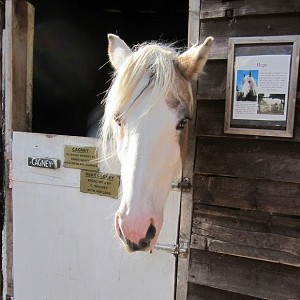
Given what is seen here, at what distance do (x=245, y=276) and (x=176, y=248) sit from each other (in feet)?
1.16

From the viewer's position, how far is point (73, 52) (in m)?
3.78

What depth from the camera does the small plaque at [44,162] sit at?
6.97 feet

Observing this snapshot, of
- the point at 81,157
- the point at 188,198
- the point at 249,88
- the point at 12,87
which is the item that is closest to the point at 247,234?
the point at 188,198

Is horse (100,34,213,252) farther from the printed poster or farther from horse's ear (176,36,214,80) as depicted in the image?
the printed poster

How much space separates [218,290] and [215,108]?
2.86 feet

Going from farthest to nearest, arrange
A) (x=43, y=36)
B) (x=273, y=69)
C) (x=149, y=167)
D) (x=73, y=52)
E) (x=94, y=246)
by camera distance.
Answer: (x=73, y=52), (x=43, y=36), (x=94, y=246), (x=273, y=69), (x=149, y=167)

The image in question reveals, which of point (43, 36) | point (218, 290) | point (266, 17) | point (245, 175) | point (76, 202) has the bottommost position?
point (218, 290)

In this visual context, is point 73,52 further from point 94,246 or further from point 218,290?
point 218,290

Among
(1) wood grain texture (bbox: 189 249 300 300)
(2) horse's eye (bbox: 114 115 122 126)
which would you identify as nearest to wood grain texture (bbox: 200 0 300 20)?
(2) horse's eye (bbox: 114 115 122 126)

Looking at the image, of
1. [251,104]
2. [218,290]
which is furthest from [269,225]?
[251,104]

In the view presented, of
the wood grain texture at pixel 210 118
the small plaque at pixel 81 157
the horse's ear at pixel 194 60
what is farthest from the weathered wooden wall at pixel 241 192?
the small plaque at pixel 81 157

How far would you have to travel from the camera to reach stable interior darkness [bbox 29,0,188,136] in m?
3.31

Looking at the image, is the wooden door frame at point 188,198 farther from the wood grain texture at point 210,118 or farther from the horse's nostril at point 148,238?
the horse's nostril at point 148,238

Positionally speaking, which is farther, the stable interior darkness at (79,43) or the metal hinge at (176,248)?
the stable interior darkness at (79,43)
